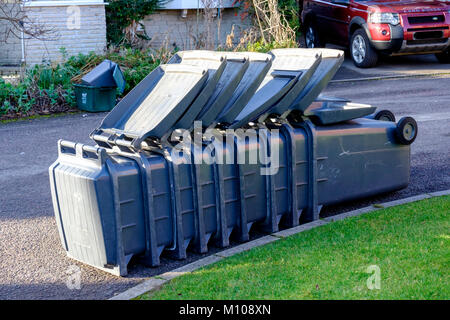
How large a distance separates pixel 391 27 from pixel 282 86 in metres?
11.2

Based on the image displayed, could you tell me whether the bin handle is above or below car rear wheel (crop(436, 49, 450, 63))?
above

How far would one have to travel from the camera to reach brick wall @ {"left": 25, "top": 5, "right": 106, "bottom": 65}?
1719cm

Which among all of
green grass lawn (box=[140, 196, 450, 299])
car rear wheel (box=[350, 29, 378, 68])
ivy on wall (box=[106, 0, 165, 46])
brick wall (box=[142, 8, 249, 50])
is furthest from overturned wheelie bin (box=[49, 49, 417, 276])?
brick wall (box=[142, 8, 249, 50])

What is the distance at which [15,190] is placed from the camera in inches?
304

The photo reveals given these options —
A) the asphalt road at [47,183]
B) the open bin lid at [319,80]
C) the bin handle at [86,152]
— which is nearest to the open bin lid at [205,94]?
the bin handle at [86,152]

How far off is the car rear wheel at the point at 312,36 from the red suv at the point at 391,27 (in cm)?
114

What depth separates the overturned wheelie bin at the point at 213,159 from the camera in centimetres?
512

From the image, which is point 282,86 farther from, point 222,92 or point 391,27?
point 391,27

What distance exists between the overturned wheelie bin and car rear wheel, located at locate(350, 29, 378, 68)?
1086 cm

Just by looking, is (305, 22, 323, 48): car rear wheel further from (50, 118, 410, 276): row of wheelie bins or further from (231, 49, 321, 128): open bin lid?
(231, 49, 321, 128): open bin lid

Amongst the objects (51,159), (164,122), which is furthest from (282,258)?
(51,159)

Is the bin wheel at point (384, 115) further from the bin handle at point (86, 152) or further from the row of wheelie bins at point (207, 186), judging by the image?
the bin handle at point (86, 152)

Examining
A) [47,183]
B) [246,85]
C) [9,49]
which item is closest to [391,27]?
[9,49]

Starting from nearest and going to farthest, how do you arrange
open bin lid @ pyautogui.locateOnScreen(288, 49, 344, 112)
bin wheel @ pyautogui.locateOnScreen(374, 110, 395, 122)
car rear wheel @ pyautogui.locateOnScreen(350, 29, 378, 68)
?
open bin lid @ pyautogui.locateOnScreen(288, 49, 344, 112) → bin wheel @ pyautogui.locateOnScreen(374, 110, 395, 122) → car rear wheel @ pyautogui.locateOnScreen(350, 29, 378, 68)
